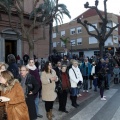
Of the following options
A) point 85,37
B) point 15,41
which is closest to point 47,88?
point 15,41

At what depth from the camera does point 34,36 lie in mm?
22281

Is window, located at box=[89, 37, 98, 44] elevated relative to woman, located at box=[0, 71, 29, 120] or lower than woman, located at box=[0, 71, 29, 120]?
elevated

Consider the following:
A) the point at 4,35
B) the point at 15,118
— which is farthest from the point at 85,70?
the point at 4,35

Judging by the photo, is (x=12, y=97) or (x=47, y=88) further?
(x=47, y=88)

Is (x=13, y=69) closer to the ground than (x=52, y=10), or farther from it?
closer to the ground

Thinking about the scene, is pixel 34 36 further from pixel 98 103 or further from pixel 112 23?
pixel 112 23

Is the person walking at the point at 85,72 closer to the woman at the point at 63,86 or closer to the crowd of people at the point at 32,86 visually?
the crowd of people at the point at 32,86

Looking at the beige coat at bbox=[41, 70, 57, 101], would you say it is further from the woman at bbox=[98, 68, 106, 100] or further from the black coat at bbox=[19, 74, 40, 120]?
the woman at bbox=[98, 68, 106, 100]

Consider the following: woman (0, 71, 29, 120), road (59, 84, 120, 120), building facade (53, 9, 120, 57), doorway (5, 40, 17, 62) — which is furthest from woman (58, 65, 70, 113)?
building facade (53, 9, 120, 57)

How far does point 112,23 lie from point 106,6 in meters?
26.1

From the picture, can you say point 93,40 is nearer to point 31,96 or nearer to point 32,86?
point 32,86

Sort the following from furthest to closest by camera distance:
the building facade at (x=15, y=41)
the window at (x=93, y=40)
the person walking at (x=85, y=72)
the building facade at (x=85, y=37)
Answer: the window at (x=93, y=40)
the building facade at (x=85, y=37)
the building facade at (x=15, y=41)
the person walking at (x=85, y=72)

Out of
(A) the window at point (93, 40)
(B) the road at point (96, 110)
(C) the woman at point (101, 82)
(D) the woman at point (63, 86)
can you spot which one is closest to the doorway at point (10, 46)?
(C) the woman at point (101, 82)

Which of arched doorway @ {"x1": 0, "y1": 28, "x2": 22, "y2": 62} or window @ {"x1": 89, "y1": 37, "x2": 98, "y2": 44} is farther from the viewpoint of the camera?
window @ {"x1": 89, "y1": 37, "x2": 98, "y2": 44}
